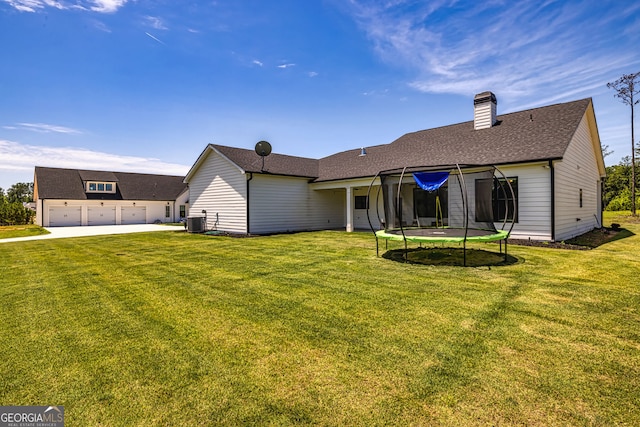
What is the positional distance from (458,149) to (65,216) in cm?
3277

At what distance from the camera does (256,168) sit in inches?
619

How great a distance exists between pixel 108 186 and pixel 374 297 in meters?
34.4

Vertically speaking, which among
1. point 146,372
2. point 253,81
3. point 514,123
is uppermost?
point 253,81

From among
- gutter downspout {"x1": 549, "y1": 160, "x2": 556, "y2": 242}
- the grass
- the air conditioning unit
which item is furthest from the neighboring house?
gutter downspout {"x1": 549, "y1": 160, "x2": 556, "y2": 242}

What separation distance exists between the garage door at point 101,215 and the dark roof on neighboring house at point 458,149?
20.0 m

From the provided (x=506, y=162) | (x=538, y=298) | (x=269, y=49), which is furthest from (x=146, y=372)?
(x=269, y=49)

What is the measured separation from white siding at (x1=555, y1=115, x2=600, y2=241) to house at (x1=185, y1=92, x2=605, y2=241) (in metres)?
0.04

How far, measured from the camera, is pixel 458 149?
13.9 metres

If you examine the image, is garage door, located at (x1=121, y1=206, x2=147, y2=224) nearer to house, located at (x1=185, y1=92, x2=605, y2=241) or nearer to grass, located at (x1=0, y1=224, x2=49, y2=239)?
grass, located at (x1=0, y1=224, x2=49, y2=239)

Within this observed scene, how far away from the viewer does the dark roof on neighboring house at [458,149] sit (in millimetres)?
11375

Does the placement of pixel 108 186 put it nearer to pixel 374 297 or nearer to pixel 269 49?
pixel 269 49

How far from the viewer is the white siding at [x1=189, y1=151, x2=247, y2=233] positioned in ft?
50.7

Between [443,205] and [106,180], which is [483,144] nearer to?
[443,205]

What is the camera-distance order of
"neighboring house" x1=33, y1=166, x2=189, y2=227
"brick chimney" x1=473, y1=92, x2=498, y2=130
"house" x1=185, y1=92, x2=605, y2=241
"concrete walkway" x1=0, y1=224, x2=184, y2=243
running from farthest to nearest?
"neighboring house" x1=33, y1=166, x2=189, y2=227 → "concrete walkway" x1=0, y1=224, x2=184, y2=243 → "brick chimney" x1=473, y1=92, x2=498, y2=130 → "house" x1=185, y1=92, x2=605, y2=241
